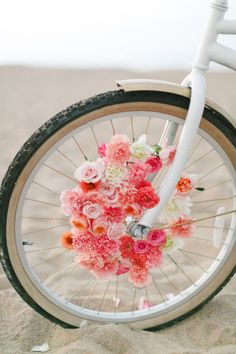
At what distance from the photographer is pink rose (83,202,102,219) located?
235 cm

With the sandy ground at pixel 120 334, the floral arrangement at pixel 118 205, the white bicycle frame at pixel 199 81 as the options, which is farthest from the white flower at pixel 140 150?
the sandy ground at pixel 120 334

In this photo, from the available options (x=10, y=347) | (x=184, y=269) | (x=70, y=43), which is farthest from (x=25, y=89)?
(x=10, y=347)

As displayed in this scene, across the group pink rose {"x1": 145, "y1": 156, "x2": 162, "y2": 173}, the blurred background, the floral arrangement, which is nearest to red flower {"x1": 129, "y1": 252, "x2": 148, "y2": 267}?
the floral arrangement

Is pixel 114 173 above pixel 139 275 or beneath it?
above

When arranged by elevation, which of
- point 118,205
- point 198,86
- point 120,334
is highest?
point 198,86

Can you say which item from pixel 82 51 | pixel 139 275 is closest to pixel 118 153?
pixel 139 275

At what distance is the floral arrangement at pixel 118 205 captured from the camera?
2.32m

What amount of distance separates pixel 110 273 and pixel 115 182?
13.9 inches

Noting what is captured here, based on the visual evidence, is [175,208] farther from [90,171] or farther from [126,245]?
[90,171]

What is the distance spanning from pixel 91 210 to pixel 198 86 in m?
Result: 0.56

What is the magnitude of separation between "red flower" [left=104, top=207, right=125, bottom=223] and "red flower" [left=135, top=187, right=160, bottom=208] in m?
0.08

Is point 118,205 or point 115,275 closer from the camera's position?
point 118,205

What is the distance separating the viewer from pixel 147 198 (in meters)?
2.33

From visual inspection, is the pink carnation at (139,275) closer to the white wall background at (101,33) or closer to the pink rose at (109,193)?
the pink rose at (109,193)
